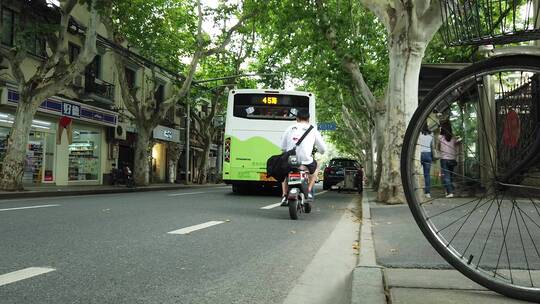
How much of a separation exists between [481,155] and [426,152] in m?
0.32

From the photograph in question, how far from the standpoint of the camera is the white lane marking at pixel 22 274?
11.4 ft

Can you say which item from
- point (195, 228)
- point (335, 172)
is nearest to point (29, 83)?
point (195, 228)

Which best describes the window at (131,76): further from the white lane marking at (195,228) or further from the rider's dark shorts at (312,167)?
the white lane marking at (195,228)

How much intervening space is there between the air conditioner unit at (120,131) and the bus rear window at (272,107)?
44.8 feet

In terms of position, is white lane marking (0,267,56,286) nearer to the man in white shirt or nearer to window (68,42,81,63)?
the man in white shirt

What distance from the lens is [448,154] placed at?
311 centimetres

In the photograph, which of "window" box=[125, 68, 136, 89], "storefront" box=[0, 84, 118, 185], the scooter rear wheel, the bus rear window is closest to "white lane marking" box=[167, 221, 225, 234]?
the scooter rear wheel

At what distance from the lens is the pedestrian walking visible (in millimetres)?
2854

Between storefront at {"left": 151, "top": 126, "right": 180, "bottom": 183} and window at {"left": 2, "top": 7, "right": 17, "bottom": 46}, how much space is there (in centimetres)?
1405

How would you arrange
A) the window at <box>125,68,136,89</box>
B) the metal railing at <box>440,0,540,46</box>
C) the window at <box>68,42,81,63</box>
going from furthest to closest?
the window at <box>125,68,136,89</box>, the window at <box>68,42,81,63</box>, the metal railing at <box>440,0,540,46</box>

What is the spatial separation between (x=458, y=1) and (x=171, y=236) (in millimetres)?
4133

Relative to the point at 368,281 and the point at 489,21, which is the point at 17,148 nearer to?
the point at 368,281

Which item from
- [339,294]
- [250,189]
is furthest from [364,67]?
[339,294]

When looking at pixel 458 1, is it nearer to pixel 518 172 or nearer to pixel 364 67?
pixel 518 172
